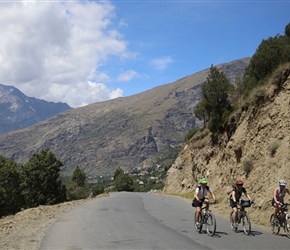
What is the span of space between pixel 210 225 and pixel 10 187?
48437mm

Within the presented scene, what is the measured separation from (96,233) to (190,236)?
134 inches

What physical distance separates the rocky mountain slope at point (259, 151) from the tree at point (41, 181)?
32.4 meters

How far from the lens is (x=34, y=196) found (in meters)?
58.3

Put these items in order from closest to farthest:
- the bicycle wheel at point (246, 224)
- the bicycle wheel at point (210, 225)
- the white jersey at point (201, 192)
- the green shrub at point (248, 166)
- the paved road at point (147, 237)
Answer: the paved road at point (147, 237) → the bicycle wheel at point (210, 225) → the bicycle wheel at point (246, 224) → the white jersey at point (201, 192) → the green shrub at point (248, 166)

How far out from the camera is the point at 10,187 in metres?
54.3

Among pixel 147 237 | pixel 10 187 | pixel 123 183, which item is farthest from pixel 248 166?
pixel 123 183

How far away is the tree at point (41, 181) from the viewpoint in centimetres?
5791

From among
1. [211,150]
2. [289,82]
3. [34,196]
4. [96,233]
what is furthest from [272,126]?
[34,196]

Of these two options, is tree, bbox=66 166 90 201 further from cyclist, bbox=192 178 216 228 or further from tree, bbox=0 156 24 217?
cyclist, bbox=192 178 216 228

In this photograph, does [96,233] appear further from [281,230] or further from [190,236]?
[281,230]

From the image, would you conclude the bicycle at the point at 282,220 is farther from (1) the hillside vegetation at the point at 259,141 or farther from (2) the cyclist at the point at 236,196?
(1) the hillside vegetation at the point at 259,141

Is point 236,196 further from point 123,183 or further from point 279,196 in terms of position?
point 123,183

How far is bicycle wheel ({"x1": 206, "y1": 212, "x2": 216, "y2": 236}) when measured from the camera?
1199 cm

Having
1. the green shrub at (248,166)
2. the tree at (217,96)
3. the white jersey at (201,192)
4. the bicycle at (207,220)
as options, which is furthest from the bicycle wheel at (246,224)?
the tree at (217,96)
